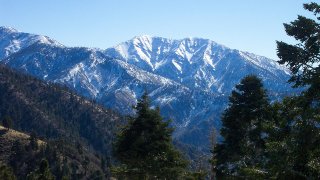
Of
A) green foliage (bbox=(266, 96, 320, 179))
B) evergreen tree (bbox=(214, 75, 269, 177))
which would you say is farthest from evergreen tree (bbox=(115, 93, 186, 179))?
green foliage (bbox=(266, 96, 320, 179))

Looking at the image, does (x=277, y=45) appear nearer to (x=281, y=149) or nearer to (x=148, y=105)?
(x=281, y=149)

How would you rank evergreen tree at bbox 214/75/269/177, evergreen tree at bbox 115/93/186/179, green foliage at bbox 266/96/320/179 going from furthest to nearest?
evergreen tree at bbox 115/93/186/179 < evergreen tree at bbox 214/75/269/177 < green foliage at bbox 266/96/320/179

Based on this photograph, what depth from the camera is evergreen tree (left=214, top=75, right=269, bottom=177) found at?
33.3m

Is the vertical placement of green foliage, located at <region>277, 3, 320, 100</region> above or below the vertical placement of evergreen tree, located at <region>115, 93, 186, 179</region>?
A: above

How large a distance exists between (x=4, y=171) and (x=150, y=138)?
53.6 m

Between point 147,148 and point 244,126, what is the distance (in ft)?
25.2

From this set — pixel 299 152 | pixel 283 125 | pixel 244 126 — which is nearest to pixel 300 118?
pixel 283 125

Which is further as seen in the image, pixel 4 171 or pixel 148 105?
pixel 4 171

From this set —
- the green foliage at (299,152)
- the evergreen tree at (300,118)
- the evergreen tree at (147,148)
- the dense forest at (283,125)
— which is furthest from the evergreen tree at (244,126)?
the green foliage at (299,152)

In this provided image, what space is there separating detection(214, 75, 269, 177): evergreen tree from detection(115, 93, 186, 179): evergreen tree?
144 inches

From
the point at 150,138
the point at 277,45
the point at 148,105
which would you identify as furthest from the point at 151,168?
the point at 277,45

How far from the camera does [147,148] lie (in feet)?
113

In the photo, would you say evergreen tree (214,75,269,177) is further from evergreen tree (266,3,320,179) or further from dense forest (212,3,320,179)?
evergreen tree (266,3,320,179)

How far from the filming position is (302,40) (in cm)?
2555
